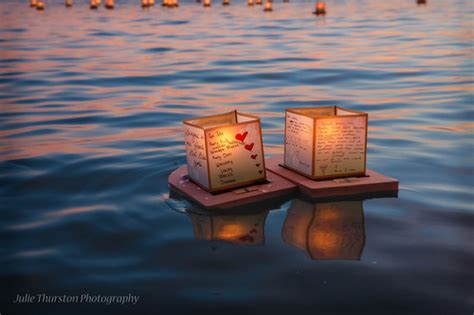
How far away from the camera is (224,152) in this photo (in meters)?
4.68

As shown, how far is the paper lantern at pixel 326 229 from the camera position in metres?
3.93

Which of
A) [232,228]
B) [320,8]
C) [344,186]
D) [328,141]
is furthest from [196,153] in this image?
[320,8]

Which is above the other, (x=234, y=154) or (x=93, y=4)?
(x=93, y=4)

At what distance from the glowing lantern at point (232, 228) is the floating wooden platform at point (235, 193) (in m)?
0.13

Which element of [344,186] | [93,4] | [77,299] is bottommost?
[77,299]

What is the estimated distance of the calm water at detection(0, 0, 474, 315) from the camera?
3436 millimetres

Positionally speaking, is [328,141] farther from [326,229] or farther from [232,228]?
[232,228]

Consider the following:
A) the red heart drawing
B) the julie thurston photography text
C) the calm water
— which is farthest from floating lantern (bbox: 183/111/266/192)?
the julie thurston photography text

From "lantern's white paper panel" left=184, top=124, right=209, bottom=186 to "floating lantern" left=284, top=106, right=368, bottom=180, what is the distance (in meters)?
0.81

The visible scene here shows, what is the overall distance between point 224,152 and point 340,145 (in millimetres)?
903

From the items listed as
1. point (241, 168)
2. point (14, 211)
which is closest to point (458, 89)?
point (241, 168)

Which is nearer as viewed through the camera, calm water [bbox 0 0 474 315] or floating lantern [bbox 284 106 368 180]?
calm water [bbox 0 0 474 315]

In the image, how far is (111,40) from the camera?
19.4m

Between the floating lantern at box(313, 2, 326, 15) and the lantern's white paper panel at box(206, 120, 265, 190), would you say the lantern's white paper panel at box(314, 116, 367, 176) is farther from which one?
the floating lantern at box(313, 2, 326, 15)
